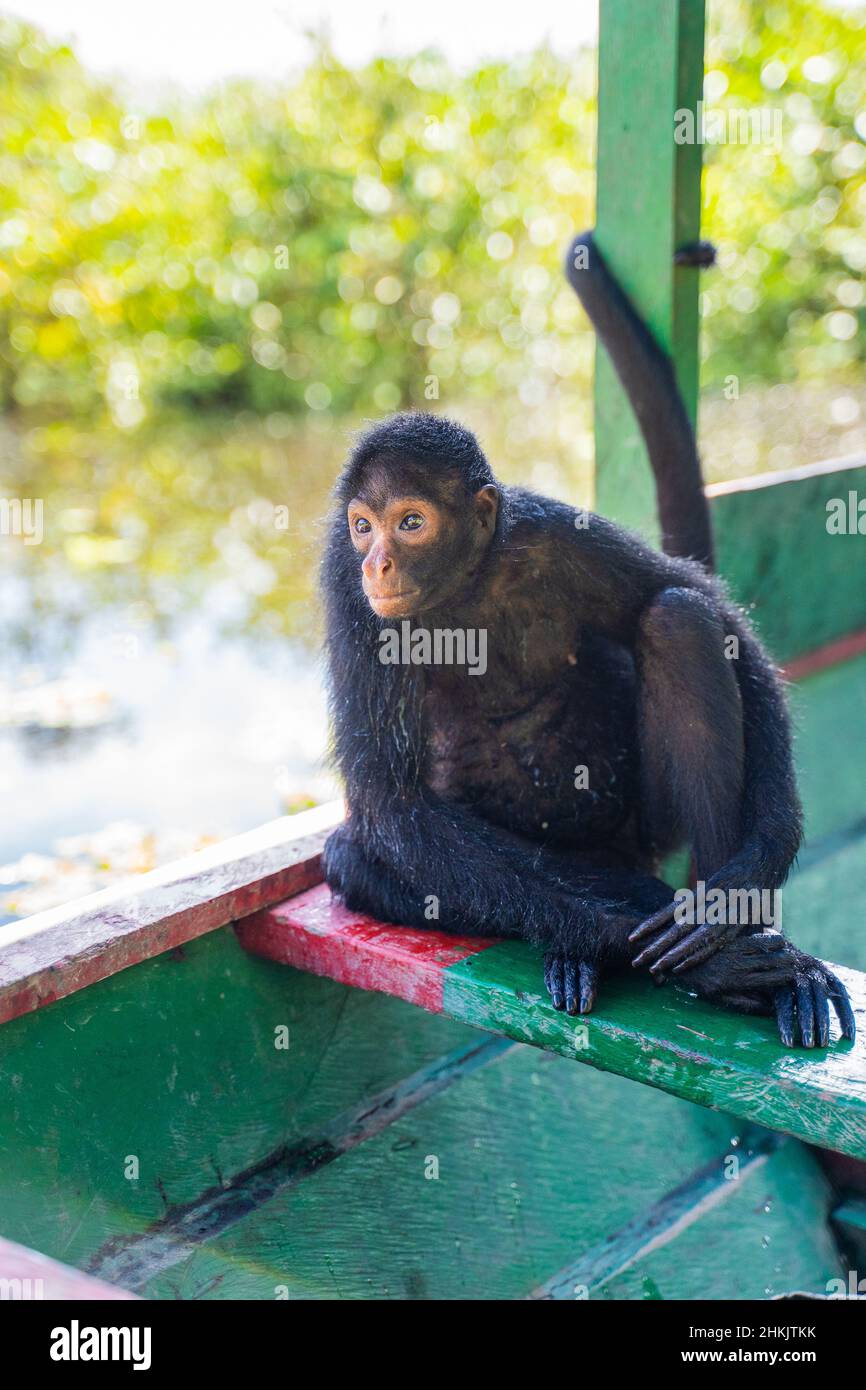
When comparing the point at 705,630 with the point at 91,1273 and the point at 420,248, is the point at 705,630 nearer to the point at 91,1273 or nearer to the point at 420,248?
the point at 91,1273

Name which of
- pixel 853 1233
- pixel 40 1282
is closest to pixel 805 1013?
pixel 40 1282

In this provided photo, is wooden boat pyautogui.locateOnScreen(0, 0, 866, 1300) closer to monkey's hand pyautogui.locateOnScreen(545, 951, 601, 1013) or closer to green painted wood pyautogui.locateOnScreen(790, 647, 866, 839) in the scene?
monkey's hand pyautogui.locateOnScreen(545, 951, 601, 1013)

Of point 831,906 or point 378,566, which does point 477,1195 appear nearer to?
point 378,566

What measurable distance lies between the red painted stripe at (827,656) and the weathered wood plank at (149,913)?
2.50 meters

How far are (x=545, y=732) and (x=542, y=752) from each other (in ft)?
0.19

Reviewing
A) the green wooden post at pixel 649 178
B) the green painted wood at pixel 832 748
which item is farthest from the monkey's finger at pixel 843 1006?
the green painted wood at pixel 832 748

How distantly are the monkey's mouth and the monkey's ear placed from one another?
33 centimetres

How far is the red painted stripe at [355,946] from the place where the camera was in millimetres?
3264

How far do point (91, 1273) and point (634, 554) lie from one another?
2.31m

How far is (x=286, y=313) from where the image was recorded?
13930 mm

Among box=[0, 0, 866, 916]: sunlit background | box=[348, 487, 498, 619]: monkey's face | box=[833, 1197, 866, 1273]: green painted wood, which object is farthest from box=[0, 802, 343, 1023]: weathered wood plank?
box=[0, 0, 866, 916]: sunlit background

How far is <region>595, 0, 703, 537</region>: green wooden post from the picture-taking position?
413 cm
